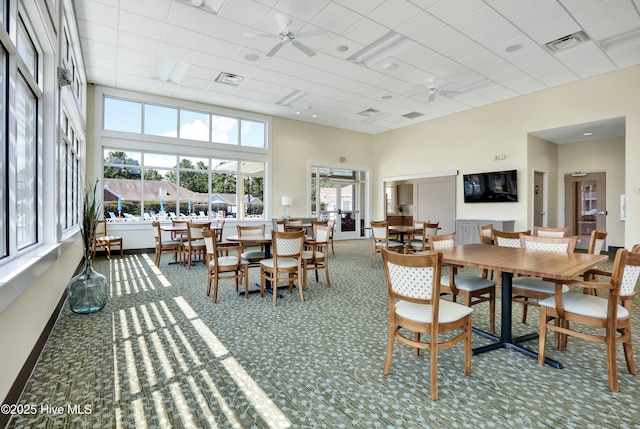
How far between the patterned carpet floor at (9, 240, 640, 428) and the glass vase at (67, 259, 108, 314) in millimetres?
154

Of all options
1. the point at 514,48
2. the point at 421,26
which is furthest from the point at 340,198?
the point at 421,26

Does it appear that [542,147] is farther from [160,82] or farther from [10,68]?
[10,68]

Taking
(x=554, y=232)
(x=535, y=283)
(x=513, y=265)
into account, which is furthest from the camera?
(x=554, y=232)

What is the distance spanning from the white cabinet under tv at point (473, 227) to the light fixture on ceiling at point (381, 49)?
4790 mm

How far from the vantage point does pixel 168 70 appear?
22.9 feet

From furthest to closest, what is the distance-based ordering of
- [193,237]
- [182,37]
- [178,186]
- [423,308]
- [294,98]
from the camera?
[178,186] → [294,98] → [193,237] → [182,37] → [423,308]

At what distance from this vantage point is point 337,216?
11.9 metres

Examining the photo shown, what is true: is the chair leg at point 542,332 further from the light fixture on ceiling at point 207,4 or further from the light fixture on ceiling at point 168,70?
the light fixture on ceiling at point 168,70

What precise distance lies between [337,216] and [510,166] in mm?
5691

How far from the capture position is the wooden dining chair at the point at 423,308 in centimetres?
208

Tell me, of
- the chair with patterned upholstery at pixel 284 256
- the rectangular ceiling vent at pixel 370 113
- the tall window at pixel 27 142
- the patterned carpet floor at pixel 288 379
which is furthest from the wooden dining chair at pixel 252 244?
the rectangular ceiling vent at pixel 370 113

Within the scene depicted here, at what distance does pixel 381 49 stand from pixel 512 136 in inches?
183

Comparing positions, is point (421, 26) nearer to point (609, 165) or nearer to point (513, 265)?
point (513, 265)

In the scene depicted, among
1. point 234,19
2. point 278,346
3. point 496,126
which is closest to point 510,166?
point 496,126
